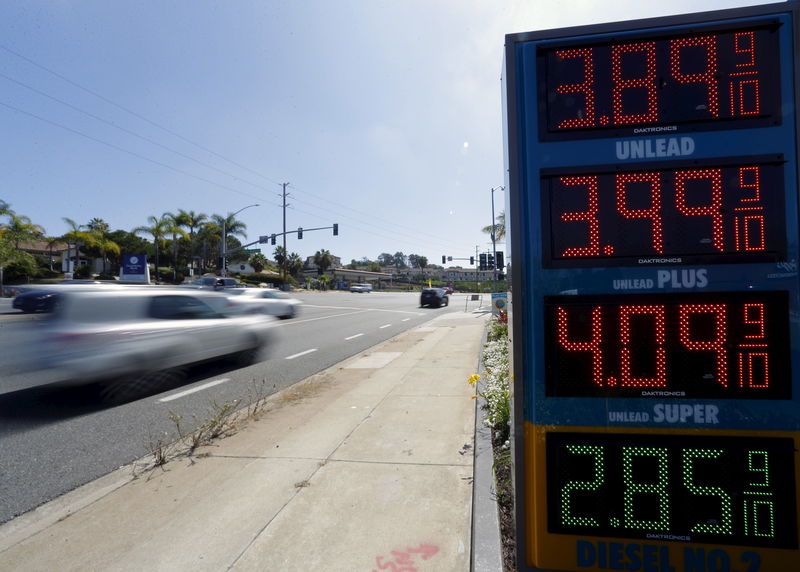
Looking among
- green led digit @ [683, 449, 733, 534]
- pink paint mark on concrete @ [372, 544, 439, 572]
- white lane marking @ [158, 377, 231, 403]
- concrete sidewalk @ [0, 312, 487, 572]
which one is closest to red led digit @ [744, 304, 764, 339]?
green led digit @ [683, 449, 733, 534]

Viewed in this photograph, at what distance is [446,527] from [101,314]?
19.6 ft

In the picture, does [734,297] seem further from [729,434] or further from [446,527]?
[446,527]

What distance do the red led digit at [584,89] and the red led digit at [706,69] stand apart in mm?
375

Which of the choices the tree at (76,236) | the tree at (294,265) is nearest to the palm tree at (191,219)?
the tree at (76,236)

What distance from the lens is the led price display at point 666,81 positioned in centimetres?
212

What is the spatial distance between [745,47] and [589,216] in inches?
42.3

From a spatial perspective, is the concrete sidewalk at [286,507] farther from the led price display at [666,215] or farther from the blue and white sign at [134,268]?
the blue and white sign at [134,268]

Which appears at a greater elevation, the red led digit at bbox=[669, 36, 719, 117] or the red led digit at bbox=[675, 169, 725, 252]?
the red led digit at bbox=[669, 36, 719, 117]

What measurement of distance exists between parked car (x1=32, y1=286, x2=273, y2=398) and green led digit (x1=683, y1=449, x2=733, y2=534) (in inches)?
280

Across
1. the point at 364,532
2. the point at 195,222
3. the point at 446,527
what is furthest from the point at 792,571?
the point at 195,222

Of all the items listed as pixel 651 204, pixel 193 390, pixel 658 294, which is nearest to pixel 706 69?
pixel 651 204

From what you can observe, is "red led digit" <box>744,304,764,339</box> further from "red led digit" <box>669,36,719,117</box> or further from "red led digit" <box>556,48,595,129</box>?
"red led digit" <box>556,48,595,129</box>

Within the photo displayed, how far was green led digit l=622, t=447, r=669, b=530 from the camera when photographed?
2109 mm

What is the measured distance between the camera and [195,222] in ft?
183
